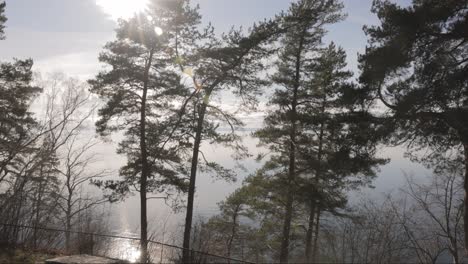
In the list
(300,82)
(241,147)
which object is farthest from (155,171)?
(300,82)

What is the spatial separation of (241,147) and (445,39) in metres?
7.17

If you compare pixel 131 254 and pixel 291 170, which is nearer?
pixel 131 254

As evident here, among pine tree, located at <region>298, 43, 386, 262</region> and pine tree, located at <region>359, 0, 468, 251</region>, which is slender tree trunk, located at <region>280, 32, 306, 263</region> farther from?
pine tree, located at <region>359, 0, 468, 251</region>

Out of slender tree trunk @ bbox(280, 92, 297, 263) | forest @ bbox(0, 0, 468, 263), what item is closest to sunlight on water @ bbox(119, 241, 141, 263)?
forest @ bbox(0, 0, 468, 263)

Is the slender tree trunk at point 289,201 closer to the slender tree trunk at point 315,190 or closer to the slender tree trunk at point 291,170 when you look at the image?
the slender tree trunk at point 291,170

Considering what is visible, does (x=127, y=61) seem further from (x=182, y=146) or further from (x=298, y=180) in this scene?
(x=298, y=180)

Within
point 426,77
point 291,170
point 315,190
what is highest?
point 426,77

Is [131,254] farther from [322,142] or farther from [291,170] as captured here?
[322,142]

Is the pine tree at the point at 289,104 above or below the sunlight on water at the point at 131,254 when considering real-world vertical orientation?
above

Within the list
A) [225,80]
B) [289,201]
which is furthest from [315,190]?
[225,80]

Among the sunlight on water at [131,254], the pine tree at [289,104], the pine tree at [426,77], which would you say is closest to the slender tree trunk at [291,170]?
the pine tree at [289,104]

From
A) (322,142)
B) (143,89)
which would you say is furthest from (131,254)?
(322,142)

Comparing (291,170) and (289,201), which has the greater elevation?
(291,170)

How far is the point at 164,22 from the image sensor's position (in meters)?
11.8
